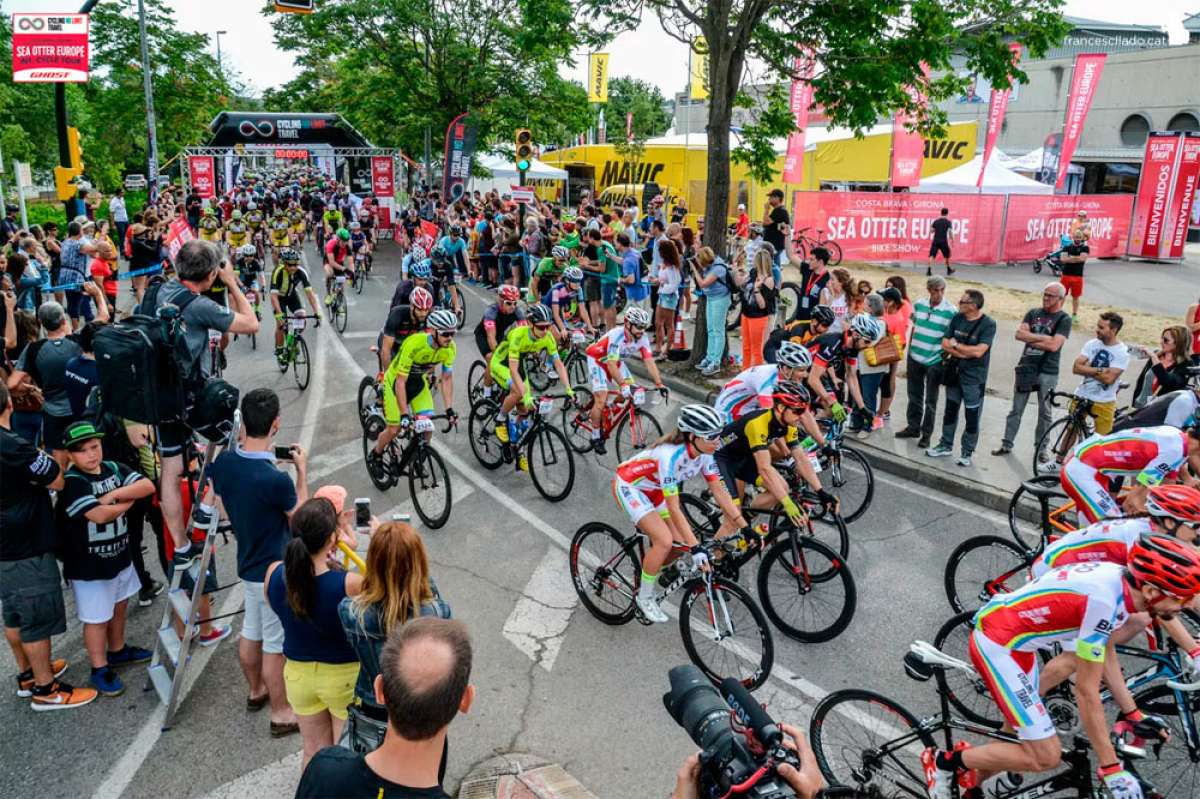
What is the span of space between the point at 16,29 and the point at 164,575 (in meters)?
19.9

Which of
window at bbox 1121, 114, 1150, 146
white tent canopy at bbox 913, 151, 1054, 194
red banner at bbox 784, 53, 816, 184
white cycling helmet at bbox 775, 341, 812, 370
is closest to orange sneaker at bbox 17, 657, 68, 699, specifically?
white cycling helmet at bbox 775, 341, 812, 370

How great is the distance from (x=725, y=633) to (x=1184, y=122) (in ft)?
135

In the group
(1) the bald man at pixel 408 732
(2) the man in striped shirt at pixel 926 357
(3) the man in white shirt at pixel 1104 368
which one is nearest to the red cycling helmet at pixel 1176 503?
(1) the bald man at pixel 408 732

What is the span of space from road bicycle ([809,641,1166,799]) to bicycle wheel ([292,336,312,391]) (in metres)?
10.2

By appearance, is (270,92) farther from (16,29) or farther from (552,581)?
(552,581)

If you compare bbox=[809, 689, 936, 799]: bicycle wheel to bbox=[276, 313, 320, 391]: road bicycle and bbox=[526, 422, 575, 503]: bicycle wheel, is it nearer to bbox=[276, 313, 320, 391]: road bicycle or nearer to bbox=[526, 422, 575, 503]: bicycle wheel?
bbox=[526, 422, 575, 503]: bicycle wheel

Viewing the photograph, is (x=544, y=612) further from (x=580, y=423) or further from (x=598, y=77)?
(x=598, y=77)

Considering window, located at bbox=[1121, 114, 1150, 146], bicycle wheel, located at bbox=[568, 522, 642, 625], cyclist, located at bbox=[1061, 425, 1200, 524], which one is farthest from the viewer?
window, located at bbox=[1121, 114, 1150, 146]

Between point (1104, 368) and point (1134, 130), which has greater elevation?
point (1134, 130)

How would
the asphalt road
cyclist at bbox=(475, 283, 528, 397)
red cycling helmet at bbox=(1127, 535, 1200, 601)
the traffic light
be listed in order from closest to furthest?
red cycling helmet at bbox=(1127, 535, 1200, 601), the asphalt road, cyclist at bbox=(475, 283, 528, 397), the traffic light

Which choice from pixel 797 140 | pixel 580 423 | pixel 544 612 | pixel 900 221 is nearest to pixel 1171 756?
pixel 544 612

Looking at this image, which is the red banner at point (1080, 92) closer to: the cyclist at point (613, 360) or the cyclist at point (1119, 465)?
the cyclist at point (613, 360)

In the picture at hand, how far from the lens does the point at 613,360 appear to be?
9.19 metres

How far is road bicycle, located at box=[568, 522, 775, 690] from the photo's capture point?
5.70 meters
